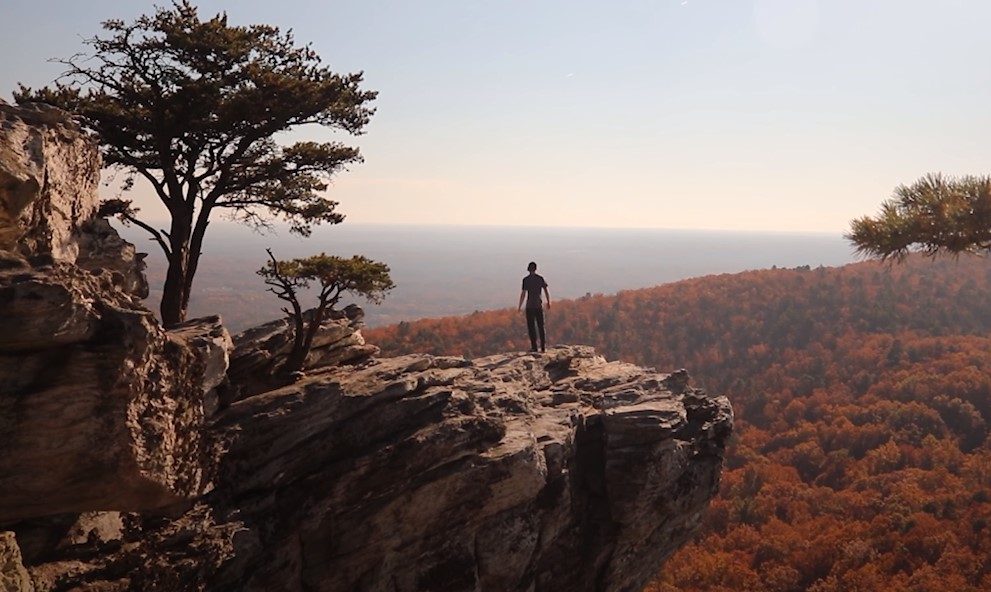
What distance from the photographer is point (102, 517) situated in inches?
381

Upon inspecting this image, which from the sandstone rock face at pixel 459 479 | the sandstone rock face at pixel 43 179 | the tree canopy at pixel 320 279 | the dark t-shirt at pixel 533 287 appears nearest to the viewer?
the sandstone rock face at pixel 43 179

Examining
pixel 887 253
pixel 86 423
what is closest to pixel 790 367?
pixel 887 253

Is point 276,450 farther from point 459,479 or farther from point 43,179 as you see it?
point 43,179

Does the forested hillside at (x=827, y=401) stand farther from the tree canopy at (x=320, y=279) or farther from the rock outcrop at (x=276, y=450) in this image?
the tree canopy at (x=320, y=279)

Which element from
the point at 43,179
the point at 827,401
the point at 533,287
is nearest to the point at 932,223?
the point at 533,287

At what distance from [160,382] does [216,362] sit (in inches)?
86.1

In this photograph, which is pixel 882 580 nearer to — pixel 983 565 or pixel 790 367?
pixel 983 565

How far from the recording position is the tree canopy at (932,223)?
13672mm

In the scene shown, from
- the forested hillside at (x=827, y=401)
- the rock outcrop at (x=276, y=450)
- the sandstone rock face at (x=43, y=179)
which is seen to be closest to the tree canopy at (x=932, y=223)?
the rock outcrop at (x=276, y=450)

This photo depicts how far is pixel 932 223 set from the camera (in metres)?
14.4

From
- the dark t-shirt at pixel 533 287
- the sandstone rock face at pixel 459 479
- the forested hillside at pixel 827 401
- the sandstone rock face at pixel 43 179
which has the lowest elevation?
the forested hillside at pixel 827 401

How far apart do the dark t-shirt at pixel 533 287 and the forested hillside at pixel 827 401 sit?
32.6 m

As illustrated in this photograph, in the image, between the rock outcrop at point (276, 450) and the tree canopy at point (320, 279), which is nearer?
the rock outcrop at point (276, 450)

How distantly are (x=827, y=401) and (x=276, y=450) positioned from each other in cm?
7159
